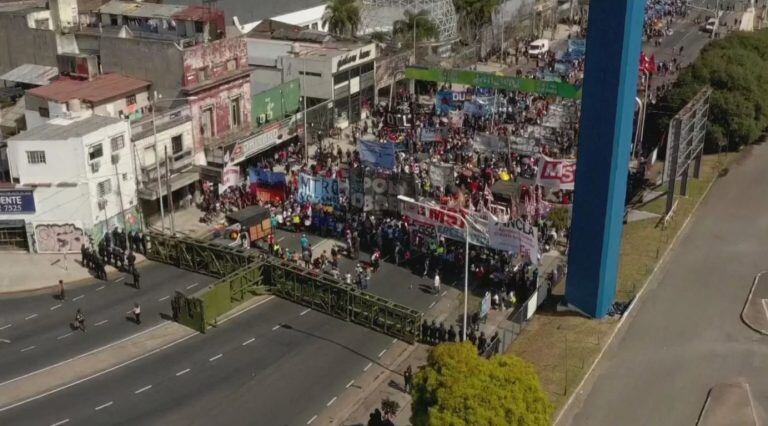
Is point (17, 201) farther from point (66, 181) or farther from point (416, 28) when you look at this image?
point (416, 28)

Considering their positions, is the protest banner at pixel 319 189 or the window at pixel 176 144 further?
the window at pixel 176 144

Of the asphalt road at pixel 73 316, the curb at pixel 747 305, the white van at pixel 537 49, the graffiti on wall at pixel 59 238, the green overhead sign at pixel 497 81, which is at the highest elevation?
the green overhead sign at pixel 497 81

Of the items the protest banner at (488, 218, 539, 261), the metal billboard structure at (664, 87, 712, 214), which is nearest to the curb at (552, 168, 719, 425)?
the metal billboard structure at (664, 87, 712, 214)

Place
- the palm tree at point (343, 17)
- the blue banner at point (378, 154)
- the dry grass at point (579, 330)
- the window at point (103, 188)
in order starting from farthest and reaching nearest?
the palm tree at point (343, 17) < the blue banner at point (378, 154) < the window at point (103, 188) < the dry grass at point (579, 330)

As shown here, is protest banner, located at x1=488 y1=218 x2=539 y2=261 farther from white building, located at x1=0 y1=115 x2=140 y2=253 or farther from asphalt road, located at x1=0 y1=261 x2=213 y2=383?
white building, located at x1=0 y1=115 x2=140 y2=253

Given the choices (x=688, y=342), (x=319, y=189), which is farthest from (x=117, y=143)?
(x=688, y=342)

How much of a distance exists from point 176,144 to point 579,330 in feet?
99.8

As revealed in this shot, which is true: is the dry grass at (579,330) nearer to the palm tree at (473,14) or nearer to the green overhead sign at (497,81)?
the green overhead sign at (497,81)

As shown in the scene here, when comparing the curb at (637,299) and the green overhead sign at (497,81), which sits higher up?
the green overhead sign at (497,81)

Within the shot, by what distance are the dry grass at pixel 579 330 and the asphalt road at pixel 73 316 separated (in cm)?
1874

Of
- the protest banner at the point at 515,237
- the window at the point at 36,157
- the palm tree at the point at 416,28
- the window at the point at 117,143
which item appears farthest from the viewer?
the palm tree at the point at 416,28

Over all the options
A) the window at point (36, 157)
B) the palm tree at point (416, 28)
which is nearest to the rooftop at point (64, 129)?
the window at point (36, 157)

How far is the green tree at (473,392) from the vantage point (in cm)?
2686

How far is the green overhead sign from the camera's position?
66688mm
